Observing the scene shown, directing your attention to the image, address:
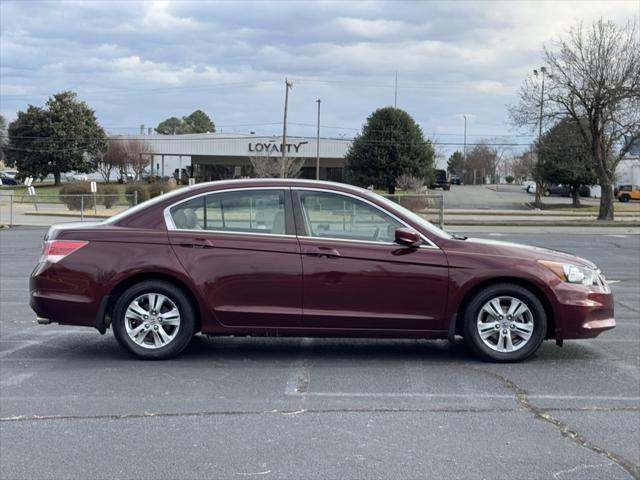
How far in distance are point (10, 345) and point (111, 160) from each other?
71237mm

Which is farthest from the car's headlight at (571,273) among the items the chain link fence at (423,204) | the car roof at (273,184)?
the chain link fence at (423,204)

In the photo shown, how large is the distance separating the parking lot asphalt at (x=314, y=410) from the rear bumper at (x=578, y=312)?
36 centimetres

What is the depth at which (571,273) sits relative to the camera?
6.84 metres

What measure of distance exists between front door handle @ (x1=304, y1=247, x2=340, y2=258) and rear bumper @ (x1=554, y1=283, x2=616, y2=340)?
2.04 metres

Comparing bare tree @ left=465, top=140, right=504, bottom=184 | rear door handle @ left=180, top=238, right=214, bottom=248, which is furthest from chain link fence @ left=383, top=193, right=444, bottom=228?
bare tree @ left=465, top=140, right=504, bottom=184

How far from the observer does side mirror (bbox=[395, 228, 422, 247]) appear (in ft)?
21.7

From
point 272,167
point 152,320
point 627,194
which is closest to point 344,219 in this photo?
point 152,320

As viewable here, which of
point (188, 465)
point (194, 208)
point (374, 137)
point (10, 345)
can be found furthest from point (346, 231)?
point (374, 137)

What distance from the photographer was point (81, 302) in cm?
671

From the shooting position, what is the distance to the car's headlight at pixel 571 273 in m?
6.80

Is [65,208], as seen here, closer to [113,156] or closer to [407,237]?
[113,156]

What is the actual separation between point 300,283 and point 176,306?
45.1 inches

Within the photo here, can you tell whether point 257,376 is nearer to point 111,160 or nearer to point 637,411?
point 637,411

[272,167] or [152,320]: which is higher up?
[272,167]
